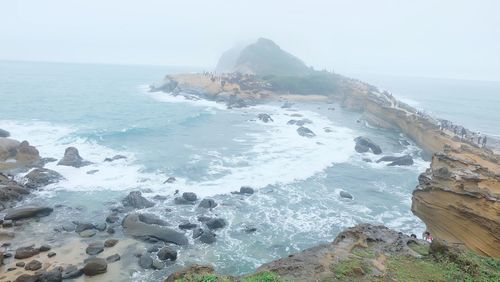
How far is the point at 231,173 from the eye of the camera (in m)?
35.0

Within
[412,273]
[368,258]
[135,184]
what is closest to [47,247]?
[135,184]

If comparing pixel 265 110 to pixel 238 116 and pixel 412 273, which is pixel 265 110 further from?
pixel 412 273

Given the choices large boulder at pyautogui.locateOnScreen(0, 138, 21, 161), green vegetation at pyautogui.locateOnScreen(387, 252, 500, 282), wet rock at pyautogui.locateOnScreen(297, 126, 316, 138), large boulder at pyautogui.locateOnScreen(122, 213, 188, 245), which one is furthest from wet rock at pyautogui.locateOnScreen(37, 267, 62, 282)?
wet rock at pyautogui.locateOnScreen(297, 126, 316, 138)

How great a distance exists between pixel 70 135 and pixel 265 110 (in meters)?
39.2

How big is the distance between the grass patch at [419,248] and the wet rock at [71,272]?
1538cm

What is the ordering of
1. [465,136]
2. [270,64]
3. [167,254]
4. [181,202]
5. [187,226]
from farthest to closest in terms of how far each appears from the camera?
[270,64] < [465,136] < [181,202] < [187,226] < [167,254]

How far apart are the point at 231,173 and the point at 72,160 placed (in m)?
14.6

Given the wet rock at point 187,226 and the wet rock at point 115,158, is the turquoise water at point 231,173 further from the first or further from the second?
the wet rock at point 187,226

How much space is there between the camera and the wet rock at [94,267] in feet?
61.9

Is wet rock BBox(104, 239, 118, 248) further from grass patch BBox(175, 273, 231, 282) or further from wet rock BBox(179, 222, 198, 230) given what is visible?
grass patch BBox(175, 273, 231, 282)

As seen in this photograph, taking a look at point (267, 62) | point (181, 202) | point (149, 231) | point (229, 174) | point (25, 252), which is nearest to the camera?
point (25, 252)

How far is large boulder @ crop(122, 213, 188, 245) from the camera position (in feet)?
74.0

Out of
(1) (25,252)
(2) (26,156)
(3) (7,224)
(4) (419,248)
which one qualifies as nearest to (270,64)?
(2) (26,156)

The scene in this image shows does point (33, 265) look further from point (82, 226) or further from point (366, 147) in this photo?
point (366, 147)
